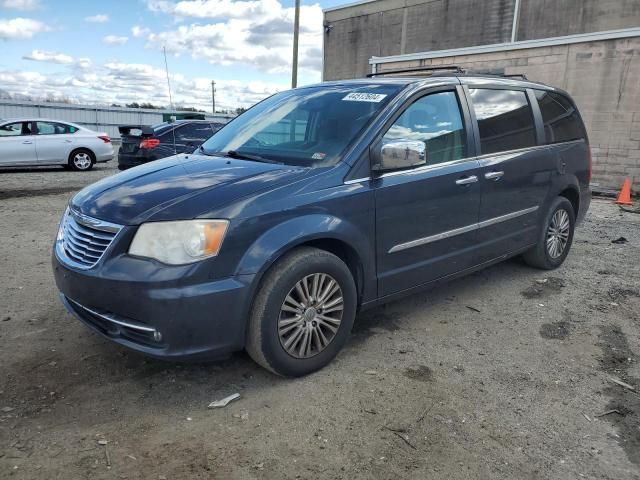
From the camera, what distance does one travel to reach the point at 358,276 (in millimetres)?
3414

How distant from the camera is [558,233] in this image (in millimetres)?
5406

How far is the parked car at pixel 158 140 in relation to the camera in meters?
11.3

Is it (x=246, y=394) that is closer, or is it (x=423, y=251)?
(x=246, y=394)

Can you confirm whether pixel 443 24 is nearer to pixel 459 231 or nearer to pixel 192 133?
pixel 192 133

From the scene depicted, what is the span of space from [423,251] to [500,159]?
1258 millimetres

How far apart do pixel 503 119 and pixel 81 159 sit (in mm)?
12882

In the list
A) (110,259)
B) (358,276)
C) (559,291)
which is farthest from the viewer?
(559,291)

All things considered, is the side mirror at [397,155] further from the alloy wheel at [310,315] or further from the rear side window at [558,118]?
the rear side window at [558,118]

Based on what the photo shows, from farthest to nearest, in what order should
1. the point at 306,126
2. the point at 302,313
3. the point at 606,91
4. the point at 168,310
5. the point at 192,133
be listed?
the point at 192,133
the point at 606,91
the point at 306,126
the point at 302,313
the point at 168,310

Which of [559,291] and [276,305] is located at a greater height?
[276,305]

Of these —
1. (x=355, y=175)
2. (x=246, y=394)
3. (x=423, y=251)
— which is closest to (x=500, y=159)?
(x=423, y=251)

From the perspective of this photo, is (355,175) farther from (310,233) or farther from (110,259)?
(110,259)

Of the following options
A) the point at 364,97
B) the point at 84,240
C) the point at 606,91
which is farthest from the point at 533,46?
the point at 84,240

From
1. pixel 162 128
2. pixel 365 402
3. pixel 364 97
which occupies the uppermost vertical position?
pixel 364 97
